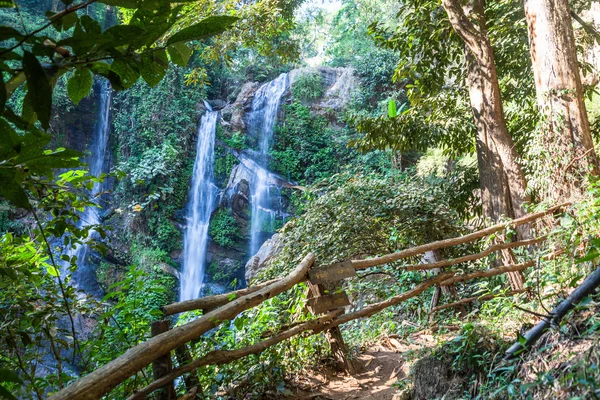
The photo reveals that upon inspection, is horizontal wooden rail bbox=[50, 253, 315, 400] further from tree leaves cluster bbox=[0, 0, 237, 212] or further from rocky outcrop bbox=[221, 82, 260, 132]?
rocky outcrop bbox=[221, 82, 260, 132]

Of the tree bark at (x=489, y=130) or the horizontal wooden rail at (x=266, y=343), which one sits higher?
the tree bark at (x=489, y=130)

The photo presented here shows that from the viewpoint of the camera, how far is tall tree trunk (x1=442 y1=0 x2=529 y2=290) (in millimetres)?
5309

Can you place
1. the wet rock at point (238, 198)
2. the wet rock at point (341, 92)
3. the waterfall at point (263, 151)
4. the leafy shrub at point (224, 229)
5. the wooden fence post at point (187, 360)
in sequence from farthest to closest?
1. the wet rock at point (341, 92)
2. the wet rock at point (238, 198)
3. the waterfall at point (263, 151)
4. the leafy shrub at point (224, 229)
5. the wooden fence post at point (187, 360)

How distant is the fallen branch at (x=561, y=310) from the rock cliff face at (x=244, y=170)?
1046 centimetres

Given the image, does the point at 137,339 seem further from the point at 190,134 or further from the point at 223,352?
the point at 190,134

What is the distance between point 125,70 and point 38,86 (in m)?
0.21

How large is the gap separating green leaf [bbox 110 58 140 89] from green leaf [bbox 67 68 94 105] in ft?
0.21

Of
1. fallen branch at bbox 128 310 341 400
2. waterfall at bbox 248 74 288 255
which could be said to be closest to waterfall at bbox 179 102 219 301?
waterfall at bbox 248 74 288 255

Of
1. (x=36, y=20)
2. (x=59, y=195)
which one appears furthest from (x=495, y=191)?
(x=36, y=20)

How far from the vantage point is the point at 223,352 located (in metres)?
2.74

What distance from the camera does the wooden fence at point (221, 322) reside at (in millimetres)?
1912

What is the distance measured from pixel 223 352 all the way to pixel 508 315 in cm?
214

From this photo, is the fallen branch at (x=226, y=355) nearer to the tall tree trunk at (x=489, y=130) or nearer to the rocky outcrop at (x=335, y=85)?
the tall tree trunk at (x=489, y=130)

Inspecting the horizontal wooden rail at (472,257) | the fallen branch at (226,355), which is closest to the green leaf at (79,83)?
the fallen branch at (226,355)
